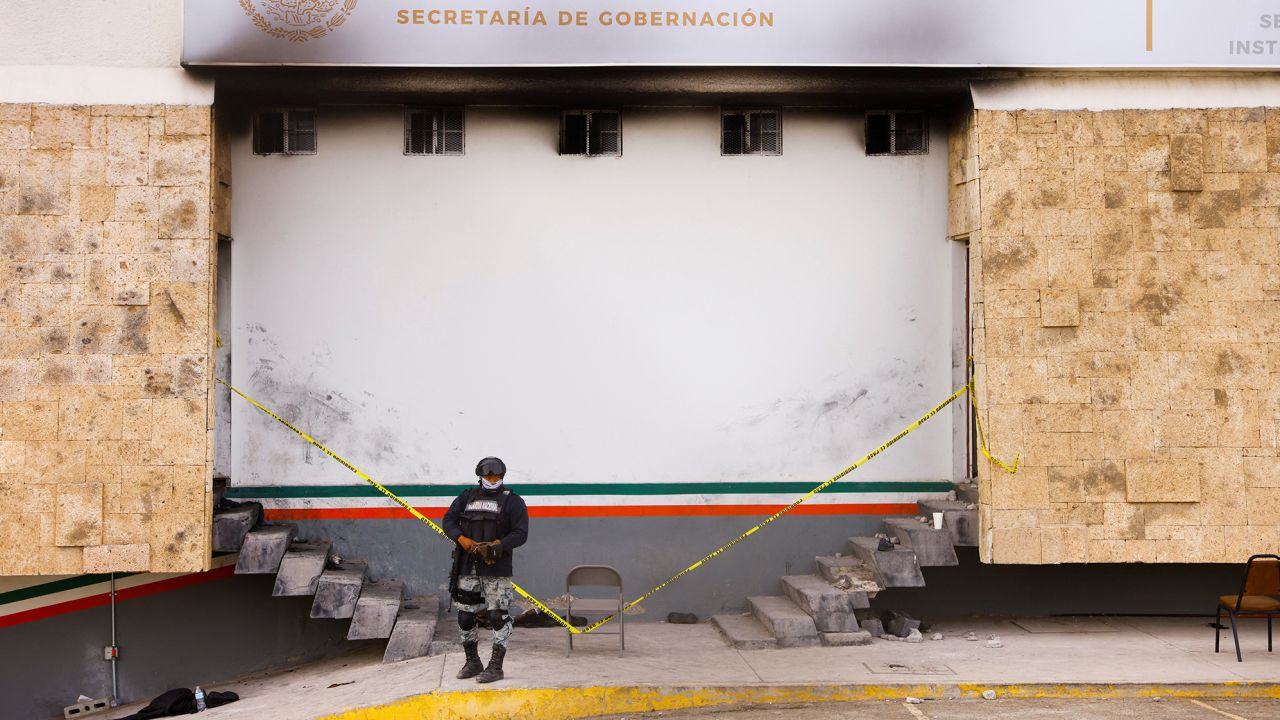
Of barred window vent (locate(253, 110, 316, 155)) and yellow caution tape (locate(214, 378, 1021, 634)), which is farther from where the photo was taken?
barred window vent (locate(253, 110, 316, 155))

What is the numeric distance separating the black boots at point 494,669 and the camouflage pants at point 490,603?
120 mm

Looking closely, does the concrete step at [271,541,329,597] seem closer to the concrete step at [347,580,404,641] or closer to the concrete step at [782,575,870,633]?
the concrete step at [347,580,404,641]

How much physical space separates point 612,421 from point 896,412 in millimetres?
3044

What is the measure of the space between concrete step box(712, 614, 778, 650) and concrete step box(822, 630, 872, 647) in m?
0.49

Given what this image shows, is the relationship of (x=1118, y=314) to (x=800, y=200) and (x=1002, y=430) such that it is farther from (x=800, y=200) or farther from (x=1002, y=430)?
(x=800, y=200)

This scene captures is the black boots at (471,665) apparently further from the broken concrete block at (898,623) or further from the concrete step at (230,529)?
the broken concrete block at (898,623)

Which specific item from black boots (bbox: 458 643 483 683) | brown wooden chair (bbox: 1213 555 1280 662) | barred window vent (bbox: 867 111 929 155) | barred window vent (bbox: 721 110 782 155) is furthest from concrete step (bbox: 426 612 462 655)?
brown wooden chair (bbox: 1213 555 1280 662)

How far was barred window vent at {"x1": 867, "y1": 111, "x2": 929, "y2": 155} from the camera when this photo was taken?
11711 millimetres

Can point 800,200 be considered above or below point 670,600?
above

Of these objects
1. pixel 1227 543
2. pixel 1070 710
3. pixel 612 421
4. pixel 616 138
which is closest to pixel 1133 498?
pixel 1227 543

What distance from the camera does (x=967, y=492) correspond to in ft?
37.1

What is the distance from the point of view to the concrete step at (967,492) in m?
11.2

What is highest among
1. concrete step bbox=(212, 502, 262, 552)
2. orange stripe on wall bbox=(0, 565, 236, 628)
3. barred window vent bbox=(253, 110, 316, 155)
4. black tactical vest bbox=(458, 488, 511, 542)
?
barred window vent bbox=(253, 110, 316, 155)

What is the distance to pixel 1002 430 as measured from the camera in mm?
10508
